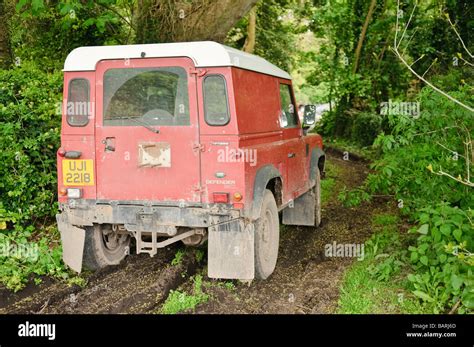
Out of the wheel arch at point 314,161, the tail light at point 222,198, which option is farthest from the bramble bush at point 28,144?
the wheel arch at point 314,161

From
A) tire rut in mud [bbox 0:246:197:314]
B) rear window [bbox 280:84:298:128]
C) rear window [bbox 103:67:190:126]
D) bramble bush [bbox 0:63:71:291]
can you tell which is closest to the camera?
tire rut in mud [bbox 0:246:197:314]

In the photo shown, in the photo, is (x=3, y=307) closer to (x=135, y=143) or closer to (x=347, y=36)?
(x=135, y=143)

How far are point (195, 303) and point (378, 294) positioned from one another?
1849 millimetres

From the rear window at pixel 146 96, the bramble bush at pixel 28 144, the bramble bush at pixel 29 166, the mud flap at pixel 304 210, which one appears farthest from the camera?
the mud flap at pixel 304 210

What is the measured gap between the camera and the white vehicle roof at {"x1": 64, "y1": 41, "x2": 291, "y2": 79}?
5.17 metres

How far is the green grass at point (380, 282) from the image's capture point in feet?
16.2

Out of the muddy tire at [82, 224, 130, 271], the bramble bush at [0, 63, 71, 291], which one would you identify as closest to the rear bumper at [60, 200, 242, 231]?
the muddy tire at [82, 224, 130, 271]

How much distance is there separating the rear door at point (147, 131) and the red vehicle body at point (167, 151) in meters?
0.01

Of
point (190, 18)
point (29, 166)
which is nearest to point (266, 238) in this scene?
point (29, 166)

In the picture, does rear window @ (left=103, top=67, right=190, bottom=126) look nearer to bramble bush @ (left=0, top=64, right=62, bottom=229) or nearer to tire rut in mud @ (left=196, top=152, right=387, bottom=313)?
tire rut in mud @ (left=196, top=152, right=387, bottom=313)

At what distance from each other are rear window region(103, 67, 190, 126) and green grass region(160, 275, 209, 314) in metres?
1.73

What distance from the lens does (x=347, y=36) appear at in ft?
60.2

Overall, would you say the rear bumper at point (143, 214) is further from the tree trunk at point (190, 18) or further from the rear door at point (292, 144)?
the tree trunk at point (190, 18)

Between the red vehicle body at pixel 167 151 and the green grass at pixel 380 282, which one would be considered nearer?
the green grass at pixel 380 282
